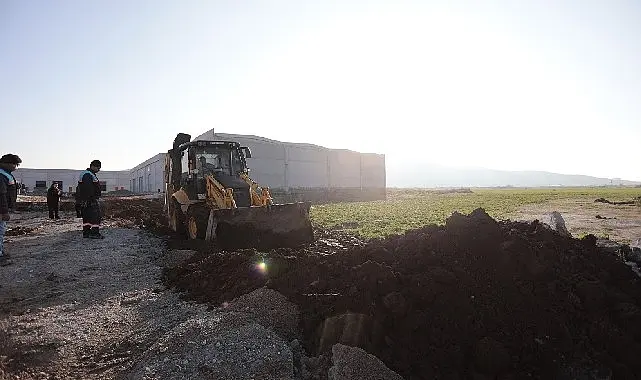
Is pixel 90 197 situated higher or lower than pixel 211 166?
lower

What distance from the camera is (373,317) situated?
14.4 ft

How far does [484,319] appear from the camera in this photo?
4406mm

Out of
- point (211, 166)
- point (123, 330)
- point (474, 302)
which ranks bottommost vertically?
point (123, 330)

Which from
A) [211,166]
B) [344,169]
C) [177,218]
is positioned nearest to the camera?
[211,166]

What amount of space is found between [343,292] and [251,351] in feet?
4.43

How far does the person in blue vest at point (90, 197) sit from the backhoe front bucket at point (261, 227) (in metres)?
3.92

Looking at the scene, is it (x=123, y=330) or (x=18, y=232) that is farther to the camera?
(x=18, y=232)

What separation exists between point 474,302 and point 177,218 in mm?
10540

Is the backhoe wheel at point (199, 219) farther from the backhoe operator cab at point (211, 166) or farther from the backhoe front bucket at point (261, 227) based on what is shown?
the backhoe front bucket at point (261, 227)

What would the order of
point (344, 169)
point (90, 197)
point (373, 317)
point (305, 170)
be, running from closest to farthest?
point (373, 317)
point (90, 197)
point (305, 170)
point (344, 169)

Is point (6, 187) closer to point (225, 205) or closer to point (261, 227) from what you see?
point (225, 205)

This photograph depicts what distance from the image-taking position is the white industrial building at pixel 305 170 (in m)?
34.3

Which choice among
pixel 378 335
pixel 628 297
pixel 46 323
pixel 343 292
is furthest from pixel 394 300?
pixel 46 323

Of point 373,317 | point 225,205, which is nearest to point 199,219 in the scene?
point 225,205
